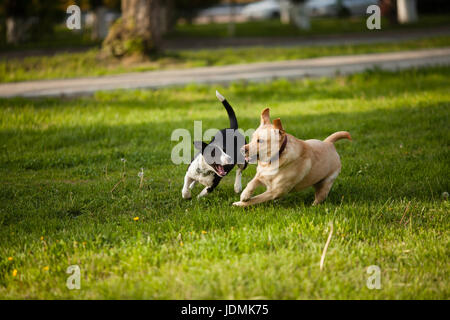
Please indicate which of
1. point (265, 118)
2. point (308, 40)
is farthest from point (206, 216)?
point (308, 40)

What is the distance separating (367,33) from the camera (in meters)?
25.6

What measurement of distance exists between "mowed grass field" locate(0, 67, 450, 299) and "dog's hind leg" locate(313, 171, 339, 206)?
0.10m

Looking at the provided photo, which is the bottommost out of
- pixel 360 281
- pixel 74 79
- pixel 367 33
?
pixel 360 281

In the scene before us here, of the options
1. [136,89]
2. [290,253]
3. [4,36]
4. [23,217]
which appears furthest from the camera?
[4,36]

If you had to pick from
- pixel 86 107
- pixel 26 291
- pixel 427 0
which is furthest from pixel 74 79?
pixel 427 0

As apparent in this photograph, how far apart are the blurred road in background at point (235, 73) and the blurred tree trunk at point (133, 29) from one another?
149 cm

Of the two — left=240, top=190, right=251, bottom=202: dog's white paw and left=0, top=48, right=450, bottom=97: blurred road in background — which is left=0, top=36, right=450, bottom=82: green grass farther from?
left=240, top=190, right=251, bottom=202: dog's white paw

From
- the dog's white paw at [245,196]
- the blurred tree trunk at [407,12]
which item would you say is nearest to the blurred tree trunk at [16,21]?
the dog's white paw at [245,196]

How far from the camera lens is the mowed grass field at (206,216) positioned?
3.53 m

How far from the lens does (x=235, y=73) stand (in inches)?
546

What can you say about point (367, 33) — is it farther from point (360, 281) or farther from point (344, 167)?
point (360, 281)

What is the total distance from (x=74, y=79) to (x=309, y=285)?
11526 millimetres

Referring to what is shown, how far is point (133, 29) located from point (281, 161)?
1198 cm

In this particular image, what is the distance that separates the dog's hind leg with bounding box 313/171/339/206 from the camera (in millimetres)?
4996
